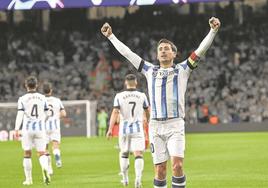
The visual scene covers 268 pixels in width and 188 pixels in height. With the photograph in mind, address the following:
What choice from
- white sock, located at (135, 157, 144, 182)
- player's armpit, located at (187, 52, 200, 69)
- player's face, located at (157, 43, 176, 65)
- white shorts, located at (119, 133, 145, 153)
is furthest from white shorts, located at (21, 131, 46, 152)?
player's armpit, located at (187, 52, 200, 69)

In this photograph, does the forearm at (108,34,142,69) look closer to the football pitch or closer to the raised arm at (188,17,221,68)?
the raised arm at (188,17,221,68)

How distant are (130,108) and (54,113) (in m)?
5.07

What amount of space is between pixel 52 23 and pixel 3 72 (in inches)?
179

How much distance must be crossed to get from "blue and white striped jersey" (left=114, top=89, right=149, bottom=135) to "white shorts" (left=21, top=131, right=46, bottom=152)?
1.77 metres

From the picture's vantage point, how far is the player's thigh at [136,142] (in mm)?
14953

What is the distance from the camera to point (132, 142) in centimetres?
1498

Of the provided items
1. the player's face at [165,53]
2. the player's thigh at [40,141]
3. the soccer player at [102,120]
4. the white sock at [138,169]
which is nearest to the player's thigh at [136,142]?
the white sock at [138,169]

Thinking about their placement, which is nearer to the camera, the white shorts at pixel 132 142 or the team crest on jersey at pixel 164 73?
→ the team crest on jersey at pixel 164 73

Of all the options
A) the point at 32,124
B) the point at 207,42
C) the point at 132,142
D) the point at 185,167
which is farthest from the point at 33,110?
the point at 207,42

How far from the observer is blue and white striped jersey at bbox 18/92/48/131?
15.5 metres

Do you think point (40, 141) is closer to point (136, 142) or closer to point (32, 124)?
point (32, 124)

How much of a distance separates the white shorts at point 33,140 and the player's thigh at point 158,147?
5782 mm

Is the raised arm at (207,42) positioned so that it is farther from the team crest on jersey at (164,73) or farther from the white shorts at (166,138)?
the white shorts at (166,138)

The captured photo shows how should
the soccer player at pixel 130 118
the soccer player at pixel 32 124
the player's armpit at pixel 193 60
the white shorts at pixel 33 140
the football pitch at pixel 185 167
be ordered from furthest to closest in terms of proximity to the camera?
the football pitch at pixel 185 167, the white shorts at pixel 33 140, the soccer player at pixel 32 124, the soccer player at pixel 130 118, the player's armpit at pixel 193 60
